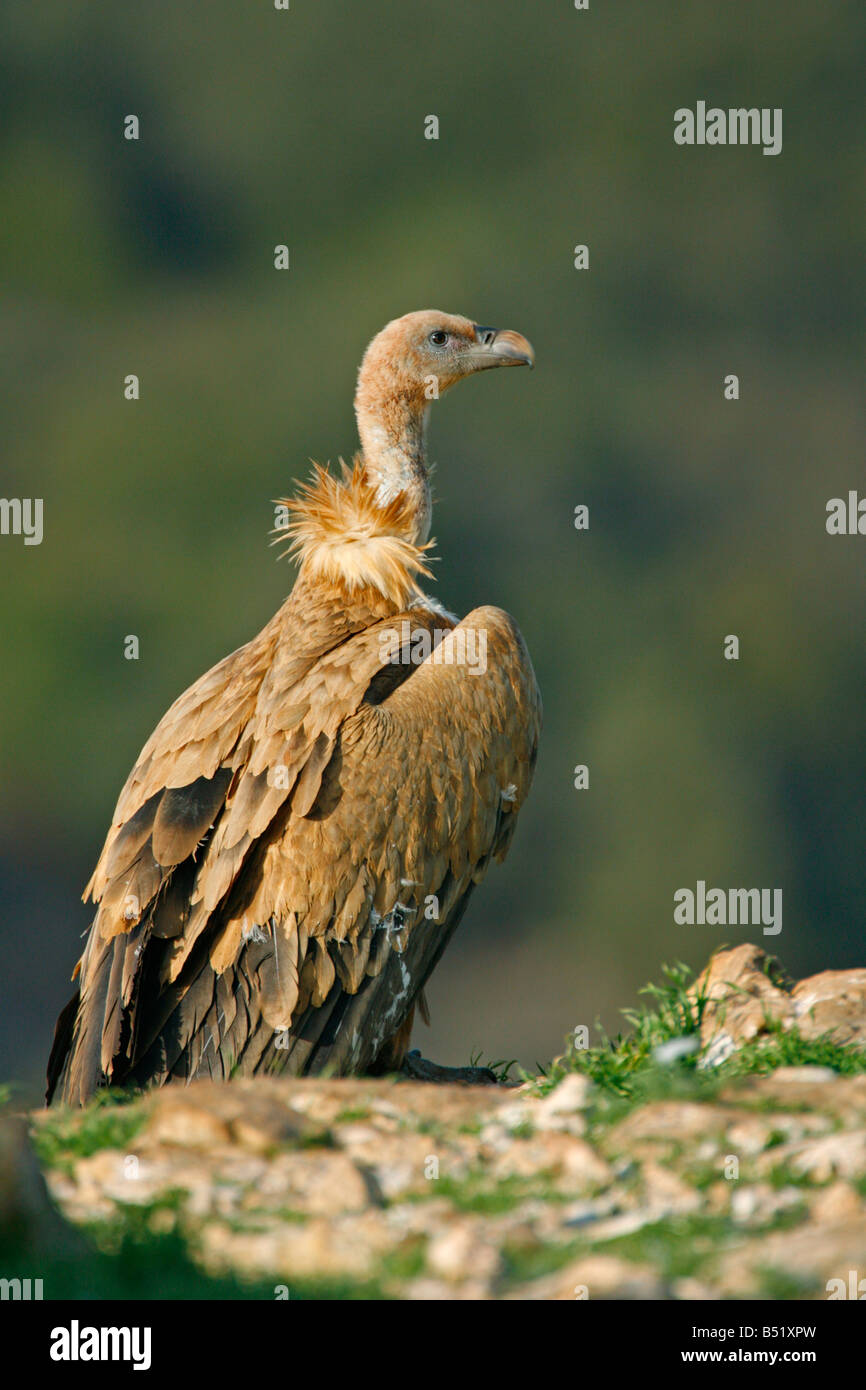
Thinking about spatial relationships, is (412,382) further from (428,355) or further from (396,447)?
(396,447)

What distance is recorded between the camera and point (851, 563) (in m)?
37.6

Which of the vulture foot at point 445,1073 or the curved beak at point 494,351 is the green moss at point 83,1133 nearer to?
the vulture foot at point 445,1073

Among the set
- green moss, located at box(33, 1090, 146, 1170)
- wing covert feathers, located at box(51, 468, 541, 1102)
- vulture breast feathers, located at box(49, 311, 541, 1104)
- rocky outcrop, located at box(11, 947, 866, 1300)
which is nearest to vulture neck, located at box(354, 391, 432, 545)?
vulture breast feathers, located at box(49, 311, 541, 1104)

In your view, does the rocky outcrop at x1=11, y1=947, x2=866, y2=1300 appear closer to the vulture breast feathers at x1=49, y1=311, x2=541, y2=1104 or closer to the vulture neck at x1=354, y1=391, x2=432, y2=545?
the vulture breast feathers at x1=49, y1=311, x2=541, y2=1104

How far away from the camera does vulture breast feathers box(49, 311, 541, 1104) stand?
643cm

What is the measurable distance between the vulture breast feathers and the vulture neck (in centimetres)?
108

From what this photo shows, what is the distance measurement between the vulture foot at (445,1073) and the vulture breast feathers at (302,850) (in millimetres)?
326

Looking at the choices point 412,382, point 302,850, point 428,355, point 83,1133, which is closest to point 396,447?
point 412,382

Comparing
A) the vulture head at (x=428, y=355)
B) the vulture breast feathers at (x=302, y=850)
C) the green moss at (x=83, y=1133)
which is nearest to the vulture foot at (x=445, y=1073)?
the vulture breast feathers at (x=302, y=850)

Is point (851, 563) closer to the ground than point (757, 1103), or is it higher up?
higher up

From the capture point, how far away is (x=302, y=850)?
656 centimetres
